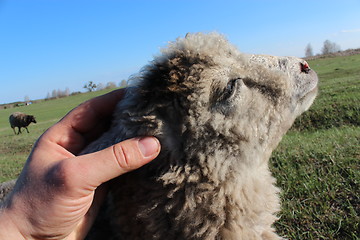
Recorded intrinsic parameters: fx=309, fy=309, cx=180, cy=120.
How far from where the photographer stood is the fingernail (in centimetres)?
193

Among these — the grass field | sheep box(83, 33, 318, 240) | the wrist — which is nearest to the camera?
the wrist

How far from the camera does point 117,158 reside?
192 centimetres

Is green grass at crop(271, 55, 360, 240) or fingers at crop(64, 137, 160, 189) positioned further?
green grass at crop(271, 55, 360, 240)

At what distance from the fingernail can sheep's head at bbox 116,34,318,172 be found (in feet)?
0.19

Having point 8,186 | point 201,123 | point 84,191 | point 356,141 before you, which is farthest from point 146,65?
point 356,141

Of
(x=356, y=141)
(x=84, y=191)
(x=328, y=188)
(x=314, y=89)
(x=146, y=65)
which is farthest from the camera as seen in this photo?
(x=356, y=141)

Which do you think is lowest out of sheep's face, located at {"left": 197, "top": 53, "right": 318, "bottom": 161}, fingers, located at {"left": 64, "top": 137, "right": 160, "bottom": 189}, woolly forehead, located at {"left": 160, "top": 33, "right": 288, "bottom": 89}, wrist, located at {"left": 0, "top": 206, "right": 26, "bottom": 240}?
wrist, located at {"left": 0, "top": 206, "right": 26, "bottom": 240}

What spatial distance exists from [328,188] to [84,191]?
281 cm

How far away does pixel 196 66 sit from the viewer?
205 centimetres

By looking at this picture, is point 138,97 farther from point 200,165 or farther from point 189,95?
point 200,165

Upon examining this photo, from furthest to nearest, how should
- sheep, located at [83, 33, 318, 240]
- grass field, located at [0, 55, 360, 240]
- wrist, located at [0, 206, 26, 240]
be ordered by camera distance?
1. grass field, located at [0, 55, 360, 240]
2. sheep, located at [83, 33, 318, 240]
3. wrist, located at [0, 206, 26, 240]

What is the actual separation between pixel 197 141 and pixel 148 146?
1.07 feet

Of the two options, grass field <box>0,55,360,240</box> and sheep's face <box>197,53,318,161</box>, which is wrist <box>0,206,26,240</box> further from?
grass field <box>0,55,360,240</box>

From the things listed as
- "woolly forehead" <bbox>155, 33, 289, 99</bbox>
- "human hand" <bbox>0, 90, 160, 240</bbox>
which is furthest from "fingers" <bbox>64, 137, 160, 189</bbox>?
"woolly forehead" <bbox>155, 33, 289, 99</bbox>
